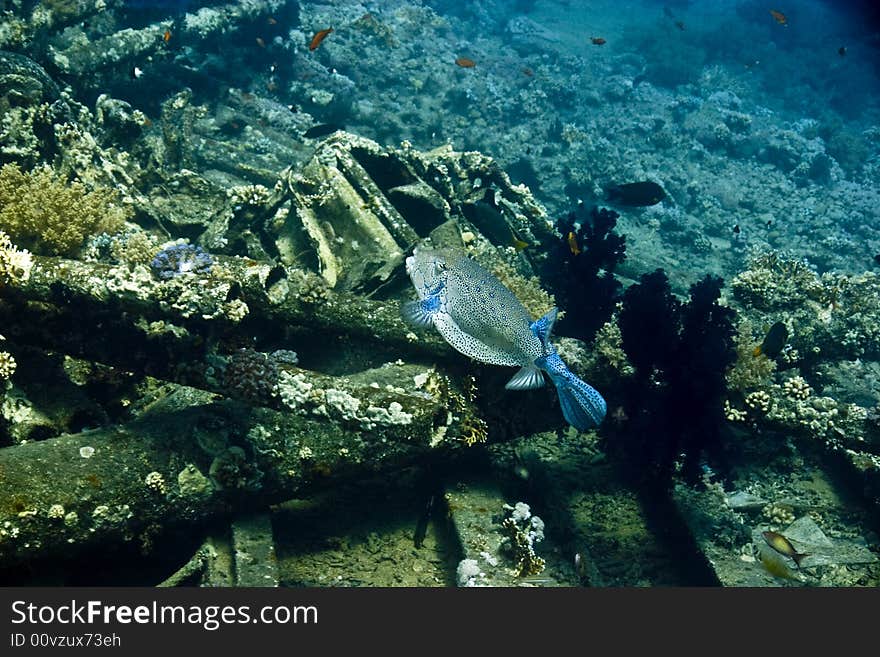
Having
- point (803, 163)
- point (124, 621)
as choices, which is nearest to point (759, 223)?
point (803, 163)

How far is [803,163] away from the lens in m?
21.0

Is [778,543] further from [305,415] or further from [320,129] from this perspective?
[320,129]

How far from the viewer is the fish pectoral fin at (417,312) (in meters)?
3.21

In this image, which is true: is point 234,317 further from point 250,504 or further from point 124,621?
point 124,621

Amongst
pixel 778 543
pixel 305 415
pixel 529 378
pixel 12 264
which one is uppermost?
pixel 529 378

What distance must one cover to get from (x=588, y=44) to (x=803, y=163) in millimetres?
17988

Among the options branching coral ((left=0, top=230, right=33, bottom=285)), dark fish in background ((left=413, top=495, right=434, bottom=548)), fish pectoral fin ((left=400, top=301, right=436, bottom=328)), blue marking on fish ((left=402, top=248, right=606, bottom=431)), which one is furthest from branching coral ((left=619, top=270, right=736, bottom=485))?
branching coral ((left=0, top=230, right=33, bottom=285))

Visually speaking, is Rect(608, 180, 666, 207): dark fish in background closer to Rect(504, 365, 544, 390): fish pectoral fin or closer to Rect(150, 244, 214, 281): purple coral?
Rect(504, 365, 544, 390): fish pectoral fin

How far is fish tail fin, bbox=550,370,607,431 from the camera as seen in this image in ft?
10.0

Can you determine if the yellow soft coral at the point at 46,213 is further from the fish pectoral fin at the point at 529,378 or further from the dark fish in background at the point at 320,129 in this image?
the fish pectoral fin at the point at 529,378

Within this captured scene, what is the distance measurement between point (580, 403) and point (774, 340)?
3.90m

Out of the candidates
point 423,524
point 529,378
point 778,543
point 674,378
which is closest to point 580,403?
point 529,378

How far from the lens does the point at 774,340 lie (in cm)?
579

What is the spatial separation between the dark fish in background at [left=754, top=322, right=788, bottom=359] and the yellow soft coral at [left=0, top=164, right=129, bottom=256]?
724 cm
